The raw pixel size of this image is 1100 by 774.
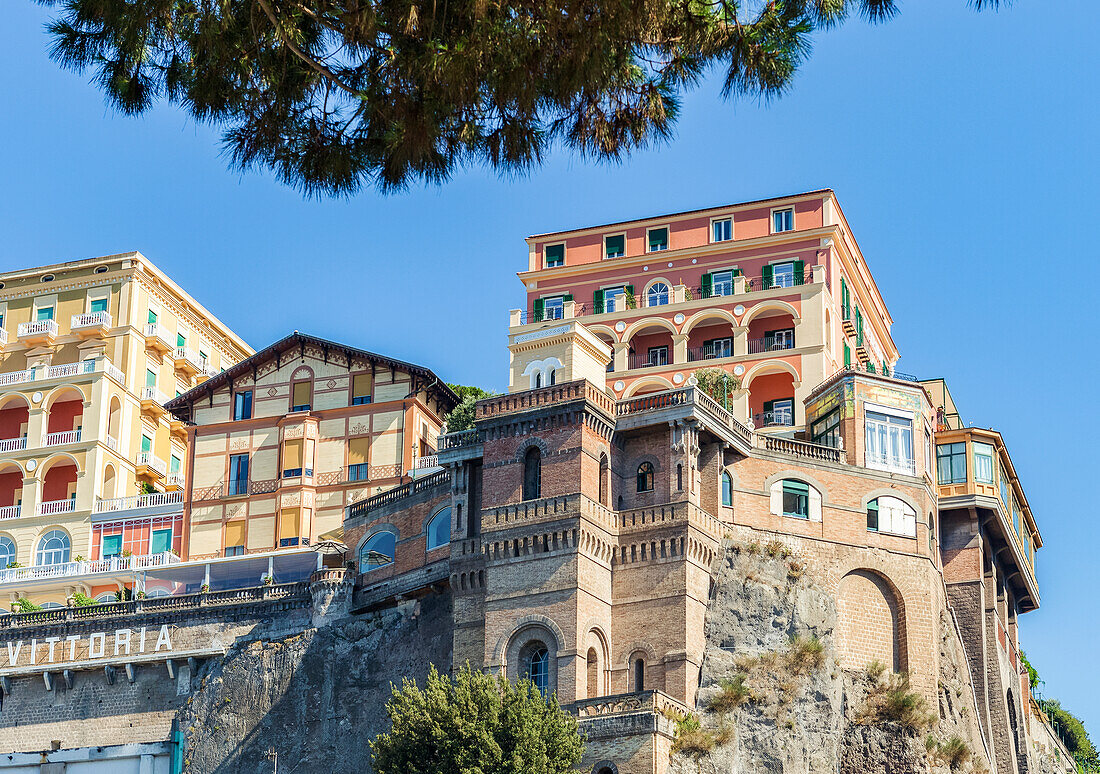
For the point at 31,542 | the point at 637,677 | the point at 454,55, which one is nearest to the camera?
the point at 454,55

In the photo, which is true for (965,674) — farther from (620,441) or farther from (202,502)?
(202,502)

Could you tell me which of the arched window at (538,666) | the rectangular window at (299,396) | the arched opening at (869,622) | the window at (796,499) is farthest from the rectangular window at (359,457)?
the arched opening at (869,622)

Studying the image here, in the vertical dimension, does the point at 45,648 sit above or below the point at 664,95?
above

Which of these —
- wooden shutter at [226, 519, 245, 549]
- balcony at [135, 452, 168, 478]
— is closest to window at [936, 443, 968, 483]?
wooden shutter at [226, 519, 245, 549]

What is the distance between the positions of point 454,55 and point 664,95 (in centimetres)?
303

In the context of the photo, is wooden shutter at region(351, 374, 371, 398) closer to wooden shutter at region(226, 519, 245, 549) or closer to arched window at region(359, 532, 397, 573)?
wooden shutter at region(226, 519, 245, 549)

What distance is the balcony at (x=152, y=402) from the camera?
88.8 meters

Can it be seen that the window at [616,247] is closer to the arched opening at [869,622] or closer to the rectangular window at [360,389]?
the rectangular window at [360,389]

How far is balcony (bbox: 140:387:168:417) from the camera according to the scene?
8875 centimetres

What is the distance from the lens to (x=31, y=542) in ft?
273

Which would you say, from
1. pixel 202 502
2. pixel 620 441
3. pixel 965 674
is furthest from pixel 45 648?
pixel 965 674

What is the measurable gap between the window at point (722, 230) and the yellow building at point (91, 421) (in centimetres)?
2959

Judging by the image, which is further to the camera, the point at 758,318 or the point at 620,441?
the point at 758,318

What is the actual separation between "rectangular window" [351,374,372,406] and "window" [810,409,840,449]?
74.6 feet
